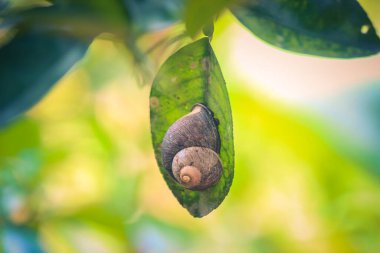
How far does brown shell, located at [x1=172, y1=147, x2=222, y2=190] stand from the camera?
38 cm

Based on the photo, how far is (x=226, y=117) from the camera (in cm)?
38

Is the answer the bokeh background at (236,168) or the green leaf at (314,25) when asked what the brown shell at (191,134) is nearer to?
the green leaf at (314,25)

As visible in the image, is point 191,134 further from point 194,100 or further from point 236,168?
point 236,168

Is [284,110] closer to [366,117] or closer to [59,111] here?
[366,117]

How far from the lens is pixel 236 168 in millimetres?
737

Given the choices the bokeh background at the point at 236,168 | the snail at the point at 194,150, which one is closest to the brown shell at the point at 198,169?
the snail at the point at 194,150

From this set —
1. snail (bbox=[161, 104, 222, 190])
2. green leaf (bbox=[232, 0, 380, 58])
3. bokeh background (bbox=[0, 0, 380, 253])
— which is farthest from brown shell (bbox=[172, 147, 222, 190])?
Result: bokeh background (bbox=[0, 0, 380, 253])

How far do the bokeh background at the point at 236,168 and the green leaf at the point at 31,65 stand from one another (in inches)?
7.6

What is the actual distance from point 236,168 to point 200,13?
0.38 m

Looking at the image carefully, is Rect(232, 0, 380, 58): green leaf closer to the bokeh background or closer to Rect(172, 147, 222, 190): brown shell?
Rect(172, 147, 222, 190): brown shell

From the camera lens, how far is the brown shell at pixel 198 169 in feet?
1.25

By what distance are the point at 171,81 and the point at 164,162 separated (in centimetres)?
7

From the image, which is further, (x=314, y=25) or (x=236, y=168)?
(x=236, y=168)

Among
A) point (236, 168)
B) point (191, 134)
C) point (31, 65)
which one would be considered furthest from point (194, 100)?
point (236, 168)
